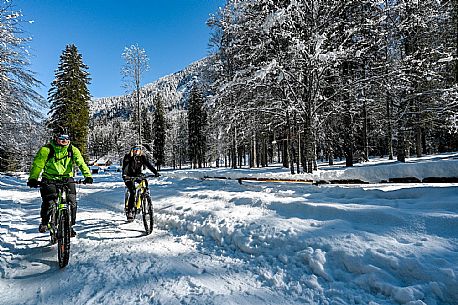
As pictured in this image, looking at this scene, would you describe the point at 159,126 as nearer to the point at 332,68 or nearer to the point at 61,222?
the point at 332,68

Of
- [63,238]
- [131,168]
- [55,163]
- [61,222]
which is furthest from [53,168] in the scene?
[131,168]

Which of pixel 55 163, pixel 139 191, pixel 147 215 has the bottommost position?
pixel 147 215

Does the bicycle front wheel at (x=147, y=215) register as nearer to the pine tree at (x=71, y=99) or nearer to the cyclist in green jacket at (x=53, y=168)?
the cyclist in green jacket at (x=53, y=168)

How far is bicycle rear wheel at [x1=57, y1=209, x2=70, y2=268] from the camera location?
173 inches

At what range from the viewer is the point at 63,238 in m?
4.47

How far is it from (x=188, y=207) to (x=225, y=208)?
4.09ft

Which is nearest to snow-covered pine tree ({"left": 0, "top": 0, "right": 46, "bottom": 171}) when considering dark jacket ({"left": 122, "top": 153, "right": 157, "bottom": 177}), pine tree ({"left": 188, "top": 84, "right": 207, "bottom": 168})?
dark jacket ({"left": 122, "top": 153, "right": 157, "bottom": 177})

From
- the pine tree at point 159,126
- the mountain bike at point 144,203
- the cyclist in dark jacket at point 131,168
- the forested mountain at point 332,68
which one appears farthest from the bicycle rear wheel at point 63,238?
the pine tree at point 159,126

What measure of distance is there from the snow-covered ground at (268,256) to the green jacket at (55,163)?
147 centimetres

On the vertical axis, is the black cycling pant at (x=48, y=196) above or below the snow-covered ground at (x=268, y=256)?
above

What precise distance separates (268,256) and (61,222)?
352 cm

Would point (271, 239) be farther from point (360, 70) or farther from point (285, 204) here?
point (360, 70)

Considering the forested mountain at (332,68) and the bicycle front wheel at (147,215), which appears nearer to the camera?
the bicycle front wheel at (147,215)

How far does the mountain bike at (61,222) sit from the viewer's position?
440 cm
